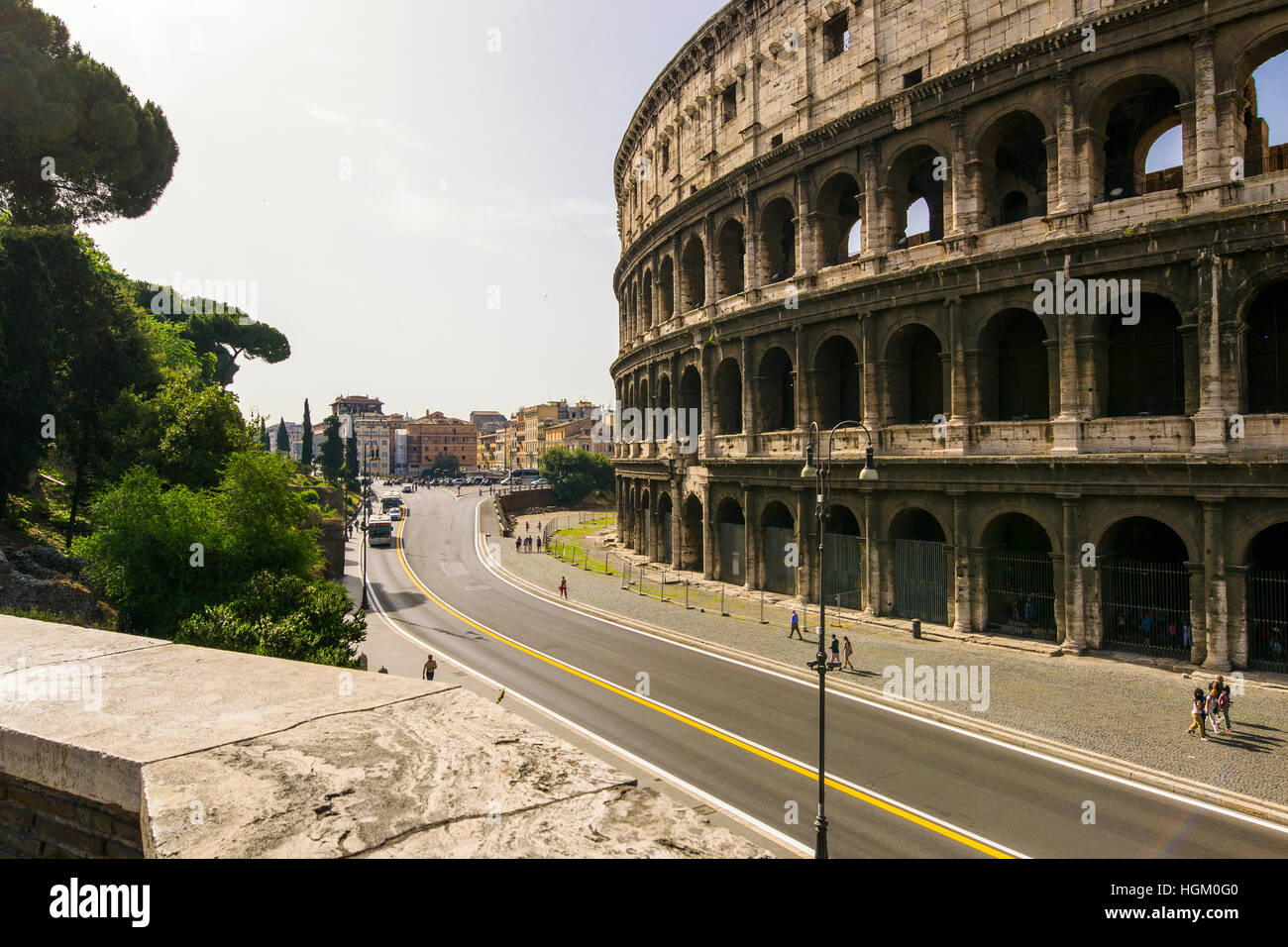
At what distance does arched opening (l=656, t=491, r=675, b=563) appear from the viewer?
40031 mm

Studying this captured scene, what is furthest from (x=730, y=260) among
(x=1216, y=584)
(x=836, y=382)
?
(x=1216, y=584)

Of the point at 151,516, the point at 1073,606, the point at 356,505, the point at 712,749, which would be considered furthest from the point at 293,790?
the point at 356,505

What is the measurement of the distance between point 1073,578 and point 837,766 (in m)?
11.5

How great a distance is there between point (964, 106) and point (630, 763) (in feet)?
75.3

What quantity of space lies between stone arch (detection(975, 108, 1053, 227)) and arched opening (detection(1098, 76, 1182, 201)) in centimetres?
204

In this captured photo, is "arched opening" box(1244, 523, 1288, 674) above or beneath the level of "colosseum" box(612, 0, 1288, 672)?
beneath

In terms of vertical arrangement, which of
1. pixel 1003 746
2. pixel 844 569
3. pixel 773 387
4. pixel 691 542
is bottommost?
pixel 1003 746

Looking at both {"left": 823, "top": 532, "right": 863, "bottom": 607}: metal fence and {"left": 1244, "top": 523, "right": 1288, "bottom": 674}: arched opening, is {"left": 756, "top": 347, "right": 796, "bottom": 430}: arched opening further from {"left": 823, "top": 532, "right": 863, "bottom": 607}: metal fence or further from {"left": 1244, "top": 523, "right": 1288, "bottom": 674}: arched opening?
{"left": 1244, "top": 523, "right": 1288, "bottom": 674}: arched opening

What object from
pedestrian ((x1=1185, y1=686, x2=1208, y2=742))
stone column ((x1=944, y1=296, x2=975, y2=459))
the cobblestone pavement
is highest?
stone column ((x1=944, y1=296, x2=975, y2=459))

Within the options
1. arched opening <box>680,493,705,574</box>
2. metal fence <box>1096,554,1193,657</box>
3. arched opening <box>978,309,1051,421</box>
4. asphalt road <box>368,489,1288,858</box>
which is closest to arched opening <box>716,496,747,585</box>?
arched opening <box>680,493,705,574</box>

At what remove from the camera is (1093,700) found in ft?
57.1

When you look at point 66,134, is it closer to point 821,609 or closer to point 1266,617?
point 821,609

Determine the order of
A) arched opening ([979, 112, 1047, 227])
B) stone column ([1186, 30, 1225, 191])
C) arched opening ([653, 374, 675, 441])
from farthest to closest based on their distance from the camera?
arched opening ([653, 374, 675, 441]), arched opening ([979, 112, 1047, 227]), stone column ([1186, 30, 1225, 191])
